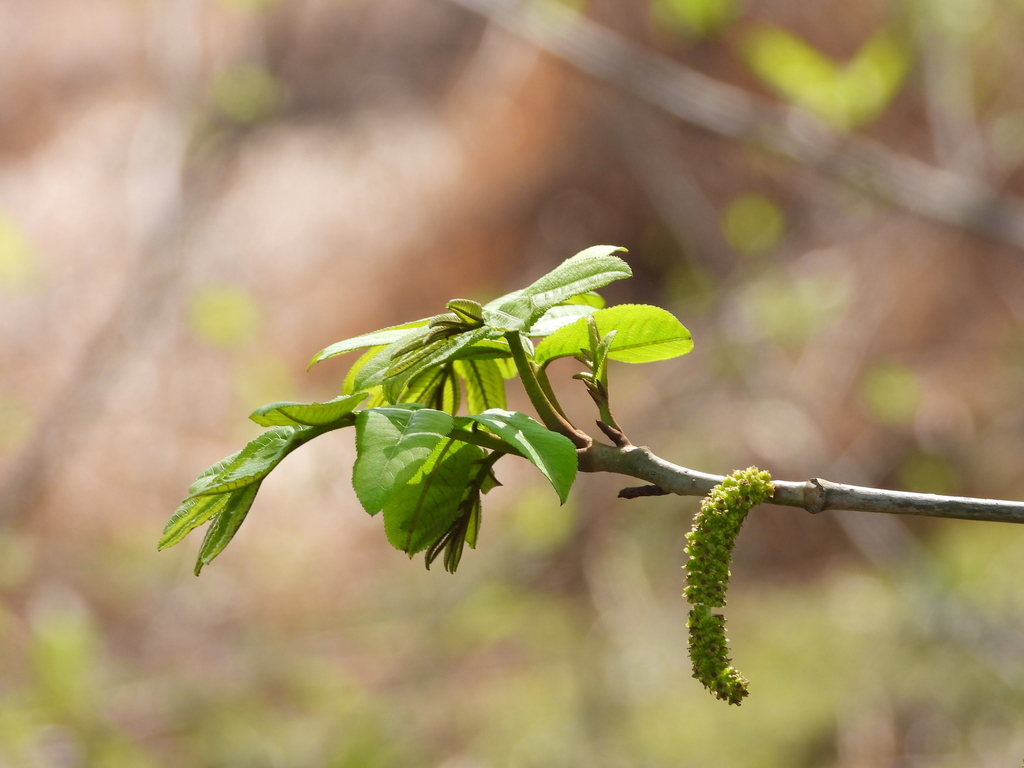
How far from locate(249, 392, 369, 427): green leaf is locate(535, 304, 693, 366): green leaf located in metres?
0.12

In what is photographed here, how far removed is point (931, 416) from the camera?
360 centimetres

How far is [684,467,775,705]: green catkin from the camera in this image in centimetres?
45

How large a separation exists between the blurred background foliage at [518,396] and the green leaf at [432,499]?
2.02 metres

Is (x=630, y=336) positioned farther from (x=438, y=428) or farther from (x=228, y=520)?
(x=228, y=520)

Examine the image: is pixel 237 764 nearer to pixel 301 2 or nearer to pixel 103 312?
pixel 103 312

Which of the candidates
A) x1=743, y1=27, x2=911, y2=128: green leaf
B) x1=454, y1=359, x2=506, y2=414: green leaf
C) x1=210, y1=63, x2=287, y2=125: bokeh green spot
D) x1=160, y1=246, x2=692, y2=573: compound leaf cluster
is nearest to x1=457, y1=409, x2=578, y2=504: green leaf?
x1=160, y1=246, x2=692, y2=573: compound leaf cluster

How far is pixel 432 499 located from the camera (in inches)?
19.5

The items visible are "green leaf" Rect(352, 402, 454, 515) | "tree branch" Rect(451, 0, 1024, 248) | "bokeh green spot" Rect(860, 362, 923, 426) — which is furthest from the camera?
"bokeh green spot" Rect(860, 362, 923, 426)

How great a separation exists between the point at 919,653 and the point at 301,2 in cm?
533

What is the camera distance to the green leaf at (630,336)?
531 mm

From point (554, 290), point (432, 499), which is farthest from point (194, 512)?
point (554, 290)

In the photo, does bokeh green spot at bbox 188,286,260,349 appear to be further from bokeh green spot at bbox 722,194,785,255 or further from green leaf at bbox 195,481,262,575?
green leaf at bbox 195,481,262,575

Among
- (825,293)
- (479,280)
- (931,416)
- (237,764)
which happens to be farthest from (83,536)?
(931,416)

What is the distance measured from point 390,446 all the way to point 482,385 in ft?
A: 0.55
